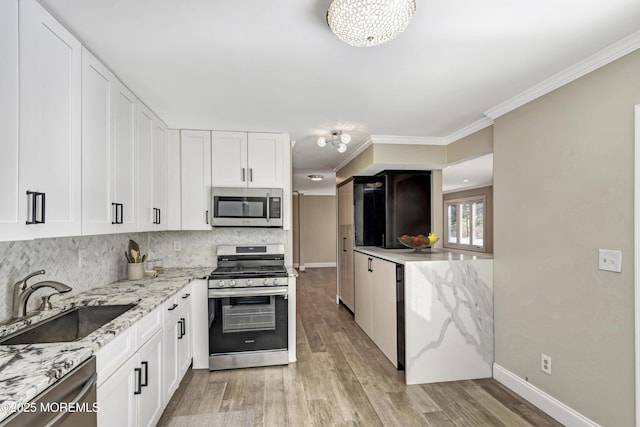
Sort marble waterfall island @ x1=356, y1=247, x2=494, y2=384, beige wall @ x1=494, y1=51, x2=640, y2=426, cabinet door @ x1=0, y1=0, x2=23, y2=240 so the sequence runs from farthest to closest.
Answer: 1. marble waterfall island @ x1=356, y1=247, x2=494, y2=384
2. beige wall @ x1=494, y1=51, x2=640, y2=426
3. cabinet door @ x1=0, y1=0, x2=23, y2=240

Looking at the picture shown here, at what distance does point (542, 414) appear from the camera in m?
2.29

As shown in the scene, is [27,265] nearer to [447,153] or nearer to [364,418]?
[364,418]

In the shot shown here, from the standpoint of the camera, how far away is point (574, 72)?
2.06 meters

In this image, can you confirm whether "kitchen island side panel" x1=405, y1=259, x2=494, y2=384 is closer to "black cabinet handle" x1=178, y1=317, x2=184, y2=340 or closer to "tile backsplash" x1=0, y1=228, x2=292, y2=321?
"tile backsplash" x1=0, y1=228, x2=292, y2=321

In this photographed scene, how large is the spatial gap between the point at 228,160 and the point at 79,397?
252 cm

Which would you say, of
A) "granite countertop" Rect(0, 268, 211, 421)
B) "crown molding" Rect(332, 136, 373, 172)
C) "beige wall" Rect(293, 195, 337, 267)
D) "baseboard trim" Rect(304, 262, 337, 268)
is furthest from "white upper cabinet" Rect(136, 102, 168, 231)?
"baseboard trim" Rect(304, 262, 337, 268)

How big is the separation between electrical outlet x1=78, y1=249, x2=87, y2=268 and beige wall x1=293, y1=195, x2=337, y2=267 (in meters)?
7.57

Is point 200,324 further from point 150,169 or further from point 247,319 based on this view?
point 150,169

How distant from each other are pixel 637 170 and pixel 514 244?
103 cm

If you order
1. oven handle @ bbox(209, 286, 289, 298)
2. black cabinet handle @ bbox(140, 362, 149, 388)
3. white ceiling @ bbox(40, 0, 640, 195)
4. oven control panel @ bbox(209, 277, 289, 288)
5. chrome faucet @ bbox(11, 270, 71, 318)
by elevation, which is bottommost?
black cabinet handle @ bbox(140, 362, 149, 388)

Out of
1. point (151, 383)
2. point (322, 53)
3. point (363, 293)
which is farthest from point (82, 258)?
point (363, 293)

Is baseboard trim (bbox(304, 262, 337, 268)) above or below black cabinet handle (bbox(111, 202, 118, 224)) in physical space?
below

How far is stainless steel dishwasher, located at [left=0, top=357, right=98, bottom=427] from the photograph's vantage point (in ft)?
3.23

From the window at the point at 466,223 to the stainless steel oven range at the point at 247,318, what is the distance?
24.1 feet
